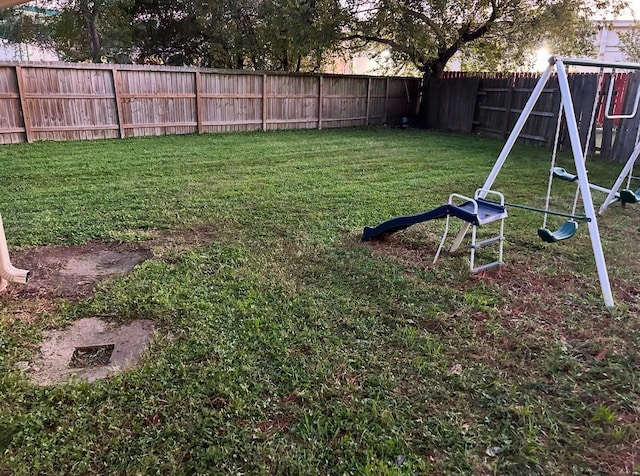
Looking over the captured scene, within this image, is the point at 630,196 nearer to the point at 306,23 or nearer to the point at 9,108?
the point at 306,23

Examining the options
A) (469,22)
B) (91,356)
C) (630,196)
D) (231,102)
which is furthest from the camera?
(469,22)

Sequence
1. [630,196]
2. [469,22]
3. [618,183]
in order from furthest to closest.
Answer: [469,22] < [618,183] < [630,196]

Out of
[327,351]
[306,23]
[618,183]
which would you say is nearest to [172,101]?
[306,23]

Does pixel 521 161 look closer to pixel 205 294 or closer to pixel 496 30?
pixel 496 30

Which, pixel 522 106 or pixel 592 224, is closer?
pixel 592 224

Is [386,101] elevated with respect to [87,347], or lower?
elevated

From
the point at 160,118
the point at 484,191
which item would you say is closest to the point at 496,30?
the point at 160,118

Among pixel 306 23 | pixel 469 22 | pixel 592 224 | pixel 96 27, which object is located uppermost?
pixel 469 22

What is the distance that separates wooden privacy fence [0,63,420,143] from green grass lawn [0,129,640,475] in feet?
14.8

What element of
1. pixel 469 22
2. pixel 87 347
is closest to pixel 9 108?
pixel 87 347

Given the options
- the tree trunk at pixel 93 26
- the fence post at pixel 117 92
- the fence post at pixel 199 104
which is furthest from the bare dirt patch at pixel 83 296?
the tree trunk at pixel 93 26

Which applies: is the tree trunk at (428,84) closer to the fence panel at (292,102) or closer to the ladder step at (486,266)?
the fence panel at (292,102)

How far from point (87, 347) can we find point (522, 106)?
11.0 metres

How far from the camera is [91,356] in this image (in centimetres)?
257
